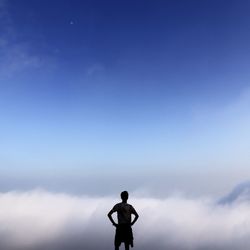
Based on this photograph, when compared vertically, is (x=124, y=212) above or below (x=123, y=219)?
above

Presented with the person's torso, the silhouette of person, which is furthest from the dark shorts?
the person's torso

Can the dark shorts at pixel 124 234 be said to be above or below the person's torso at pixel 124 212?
below

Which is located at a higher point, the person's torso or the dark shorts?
the person's torso

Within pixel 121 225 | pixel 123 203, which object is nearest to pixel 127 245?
pixel 121 225

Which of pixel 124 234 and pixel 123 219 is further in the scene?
pixel 124 234

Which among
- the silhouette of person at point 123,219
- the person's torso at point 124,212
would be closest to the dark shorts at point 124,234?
the silhouette of person at point 123,219

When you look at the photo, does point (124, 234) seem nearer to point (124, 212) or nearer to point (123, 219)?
point (123, 219)

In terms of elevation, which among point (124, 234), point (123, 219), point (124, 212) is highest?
point (124, 212)

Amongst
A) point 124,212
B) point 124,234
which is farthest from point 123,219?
point 124,234

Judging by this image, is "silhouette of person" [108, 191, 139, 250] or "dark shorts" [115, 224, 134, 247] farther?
"dark shorts" [115, 224, 134, 247]

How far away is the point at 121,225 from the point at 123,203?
2.97 ft

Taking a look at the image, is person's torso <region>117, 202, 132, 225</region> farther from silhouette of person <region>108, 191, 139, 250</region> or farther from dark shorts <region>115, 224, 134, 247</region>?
dark shorts <region>115, 224, 134, 247</region>

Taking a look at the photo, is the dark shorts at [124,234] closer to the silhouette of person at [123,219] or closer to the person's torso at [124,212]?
the silhouette of person at [123,219]

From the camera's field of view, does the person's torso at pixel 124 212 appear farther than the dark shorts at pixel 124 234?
No
